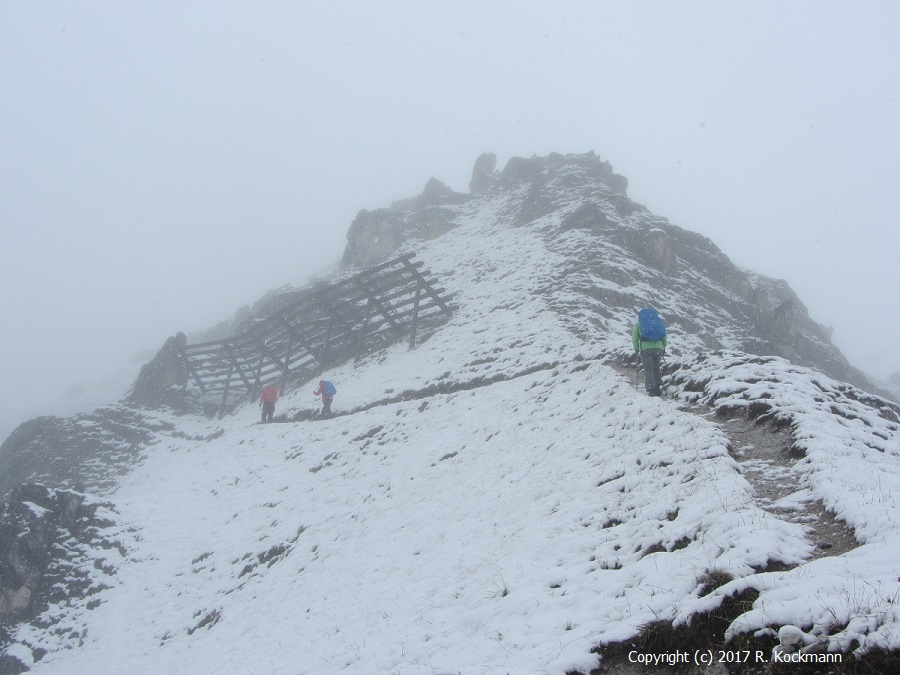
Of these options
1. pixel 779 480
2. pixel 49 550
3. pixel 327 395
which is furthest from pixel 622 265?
pixel 49 550

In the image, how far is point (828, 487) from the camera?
269 inches

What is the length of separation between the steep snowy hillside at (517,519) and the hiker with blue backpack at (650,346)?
0.44 m

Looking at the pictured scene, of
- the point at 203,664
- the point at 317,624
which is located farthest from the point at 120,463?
the point at 317,624

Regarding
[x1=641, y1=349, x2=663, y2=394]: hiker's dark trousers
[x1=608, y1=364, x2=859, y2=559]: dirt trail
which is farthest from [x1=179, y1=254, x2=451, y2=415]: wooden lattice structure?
[x1=608, y1=364, x2=859, y2=559]: dirt trail

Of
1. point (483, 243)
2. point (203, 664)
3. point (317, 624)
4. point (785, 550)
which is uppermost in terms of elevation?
point (483, 243)

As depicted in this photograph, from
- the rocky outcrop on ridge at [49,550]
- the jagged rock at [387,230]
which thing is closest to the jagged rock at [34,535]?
the rocky outcrop on ridge at [49,550]

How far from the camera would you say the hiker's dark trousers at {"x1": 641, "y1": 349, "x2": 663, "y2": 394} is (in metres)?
12.8

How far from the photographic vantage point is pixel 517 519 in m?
9.50

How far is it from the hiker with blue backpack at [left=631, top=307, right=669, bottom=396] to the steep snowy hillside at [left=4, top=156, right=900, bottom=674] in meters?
0.44

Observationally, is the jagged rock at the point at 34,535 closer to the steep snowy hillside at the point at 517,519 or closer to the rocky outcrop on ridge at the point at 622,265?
the steep snowy hillside at the point at 517,519

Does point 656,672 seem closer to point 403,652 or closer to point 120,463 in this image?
point 403,652

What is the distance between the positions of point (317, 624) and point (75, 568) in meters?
12.6

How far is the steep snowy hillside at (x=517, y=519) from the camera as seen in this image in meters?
5.32

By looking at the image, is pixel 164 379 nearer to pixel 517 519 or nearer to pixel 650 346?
pixel 650 346
